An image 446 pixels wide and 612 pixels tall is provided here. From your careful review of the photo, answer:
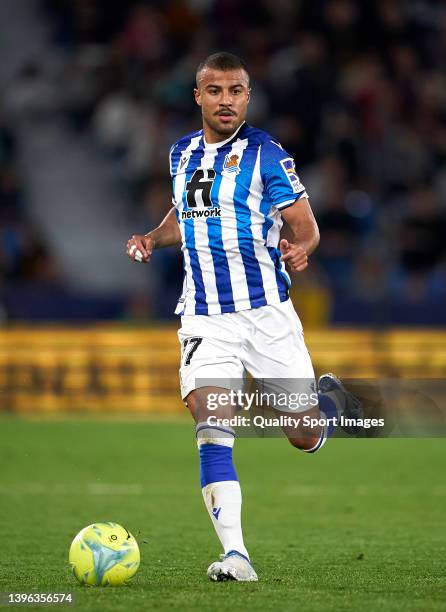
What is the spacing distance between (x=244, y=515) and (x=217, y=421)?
2.73m

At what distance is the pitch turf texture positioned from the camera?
5.32 metres

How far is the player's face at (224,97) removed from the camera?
579cm

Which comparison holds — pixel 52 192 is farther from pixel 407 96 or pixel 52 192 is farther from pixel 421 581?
pixel 421 581

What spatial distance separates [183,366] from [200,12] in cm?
1290

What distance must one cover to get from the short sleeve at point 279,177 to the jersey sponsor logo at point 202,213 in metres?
0.23

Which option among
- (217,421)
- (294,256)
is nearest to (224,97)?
(294,256)

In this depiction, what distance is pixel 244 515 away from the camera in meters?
8.23

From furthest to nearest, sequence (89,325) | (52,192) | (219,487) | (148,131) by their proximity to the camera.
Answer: (52,192) → (148,131) → (89,325) → (219,487)

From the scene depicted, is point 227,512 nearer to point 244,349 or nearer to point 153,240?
point 244,349

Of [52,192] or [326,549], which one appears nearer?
[326,549]

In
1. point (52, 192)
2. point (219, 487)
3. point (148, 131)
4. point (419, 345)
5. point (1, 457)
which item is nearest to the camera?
point (219, 487)

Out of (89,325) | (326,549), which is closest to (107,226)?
(89,325)

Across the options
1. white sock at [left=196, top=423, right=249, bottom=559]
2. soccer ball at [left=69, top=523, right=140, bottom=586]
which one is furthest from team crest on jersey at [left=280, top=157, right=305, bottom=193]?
soccer ball at [left=69, top=523, right=140, bottom=586]

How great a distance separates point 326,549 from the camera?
6.76m
